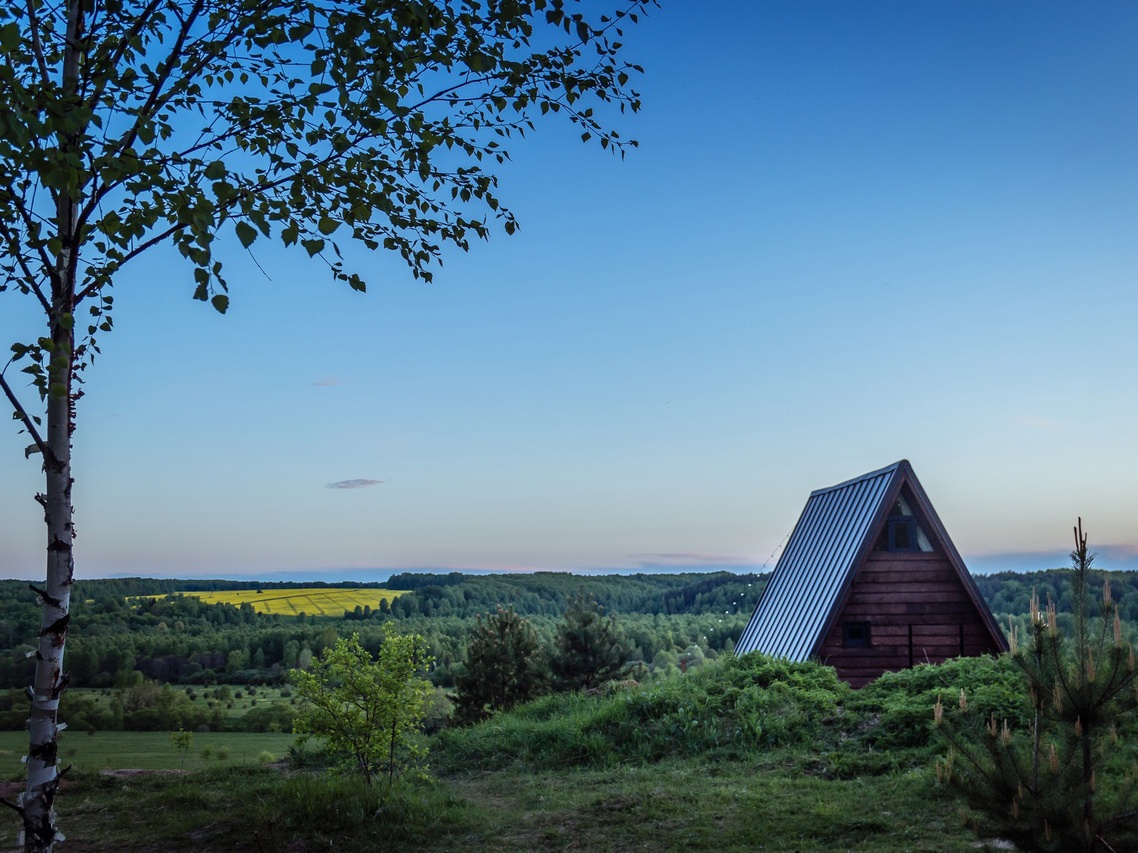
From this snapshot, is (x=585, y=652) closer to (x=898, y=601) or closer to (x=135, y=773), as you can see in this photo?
(x=898, y=601)

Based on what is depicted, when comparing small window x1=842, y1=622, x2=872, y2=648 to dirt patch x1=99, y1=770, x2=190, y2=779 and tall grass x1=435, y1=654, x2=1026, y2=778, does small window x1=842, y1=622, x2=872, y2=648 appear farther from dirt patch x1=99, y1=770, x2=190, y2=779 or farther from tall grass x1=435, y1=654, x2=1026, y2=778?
dirt patch x1=99, y1=770, x2=190, y2=779

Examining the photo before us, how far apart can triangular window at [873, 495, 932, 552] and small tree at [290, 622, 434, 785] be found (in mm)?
9637

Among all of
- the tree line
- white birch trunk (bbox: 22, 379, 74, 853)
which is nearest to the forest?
the tree line

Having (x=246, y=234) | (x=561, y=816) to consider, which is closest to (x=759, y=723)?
(x=561, y=816)

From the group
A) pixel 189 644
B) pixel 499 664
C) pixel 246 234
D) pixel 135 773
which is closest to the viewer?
pixel 246 234

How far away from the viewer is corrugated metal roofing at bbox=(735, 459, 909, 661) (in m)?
16.2

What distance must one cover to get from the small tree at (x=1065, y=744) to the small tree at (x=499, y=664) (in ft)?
89.2

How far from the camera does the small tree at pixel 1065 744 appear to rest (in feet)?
17.3

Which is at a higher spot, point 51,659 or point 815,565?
point 51,659

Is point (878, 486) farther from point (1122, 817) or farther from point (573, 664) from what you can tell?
point (573, 664)

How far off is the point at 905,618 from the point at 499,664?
19.4 m

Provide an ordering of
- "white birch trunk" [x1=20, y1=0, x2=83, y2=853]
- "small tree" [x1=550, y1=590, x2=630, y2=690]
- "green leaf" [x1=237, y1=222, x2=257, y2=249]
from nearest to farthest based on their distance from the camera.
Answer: "green leaf" [x1=237, y1=222, x2=257, y2=249] < "white birch trunk" [x1=20, y1=0, x2=83, y2=853] < "small tree" [x1=550, y1=590, x2=630, y2=690]

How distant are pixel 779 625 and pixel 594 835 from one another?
434 inches

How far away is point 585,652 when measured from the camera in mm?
29844
